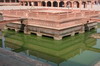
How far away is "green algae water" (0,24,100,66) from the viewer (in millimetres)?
16044

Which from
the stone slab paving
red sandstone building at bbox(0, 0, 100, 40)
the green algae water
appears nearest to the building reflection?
the green algae water

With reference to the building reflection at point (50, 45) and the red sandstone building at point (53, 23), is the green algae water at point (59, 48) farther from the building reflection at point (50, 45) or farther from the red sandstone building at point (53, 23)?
the red sandstone building at point (53, 23)

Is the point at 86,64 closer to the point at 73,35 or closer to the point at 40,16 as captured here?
the point at 73,35

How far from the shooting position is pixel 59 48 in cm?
1983

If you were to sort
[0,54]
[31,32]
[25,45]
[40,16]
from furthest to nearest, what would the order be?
[31,32], [40,16], [25,45], [0,54]

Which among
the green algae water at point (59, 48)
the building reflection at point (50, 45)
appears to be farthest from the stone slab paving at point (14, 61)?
the building reflection at point (50, 45)

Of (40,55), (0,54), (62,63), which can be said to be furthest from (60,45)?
(0,54)

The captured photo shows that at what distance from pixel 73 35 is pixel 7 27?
11.8m

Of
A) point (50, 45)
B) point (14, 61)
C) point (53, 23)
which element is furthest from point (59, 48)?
point (14, 61)

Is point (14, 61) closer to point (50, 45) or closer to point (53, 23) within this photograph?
point (50, 45)

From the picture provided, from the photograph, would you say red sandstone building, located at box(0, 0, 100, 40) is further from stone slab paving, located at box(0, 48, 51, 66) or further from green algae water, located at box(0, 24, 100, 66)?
stone slab paving, located at box(0, 48, 51, 66)

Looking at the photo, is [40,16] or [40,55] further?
[40,16]

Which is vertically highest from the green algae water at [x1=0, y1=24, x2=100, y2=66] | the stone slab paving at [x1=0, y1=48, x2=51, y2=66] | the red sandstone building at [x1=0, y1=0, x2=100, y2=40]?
the red sandstone building at [x1=0, y1=0, x2=100, y2=40]

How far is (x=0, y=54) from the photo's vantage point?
1180cm
